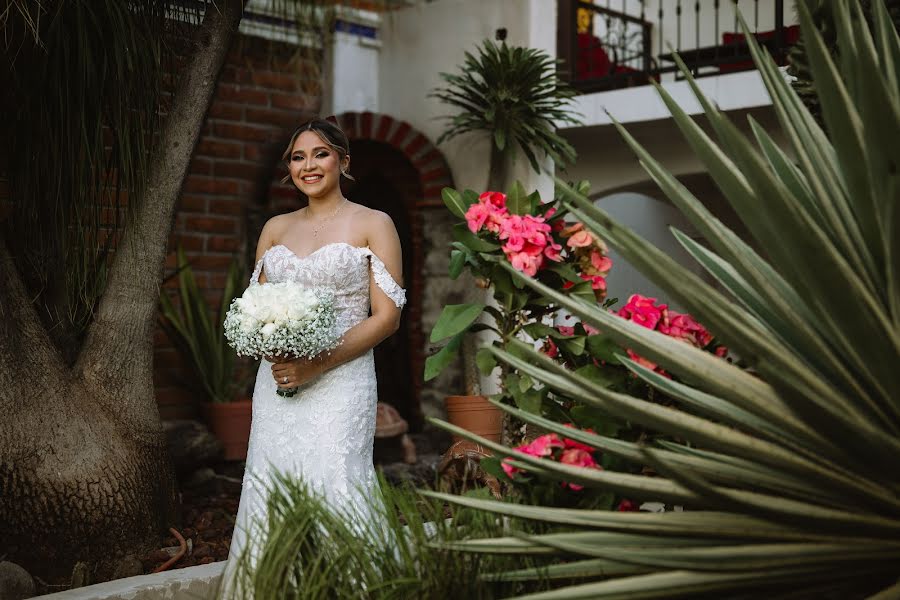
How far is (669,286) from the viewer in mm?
1633

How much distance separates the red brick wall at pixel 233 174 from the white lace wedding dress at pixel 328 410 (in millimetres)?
2659

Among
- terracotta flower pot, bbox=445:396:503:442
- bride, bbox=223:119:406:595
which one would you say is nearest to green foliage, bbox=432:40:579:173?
terracotta flower pot, bbox=445:396:503:442

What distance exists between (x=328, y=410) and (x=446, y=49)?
406cm

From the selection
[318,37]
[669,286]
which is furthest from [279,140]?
[669,286]

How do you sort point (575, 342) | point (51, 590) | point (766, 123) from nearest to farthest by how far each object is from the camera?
point (575, 342) < point (51, 590) < point (766, 123)

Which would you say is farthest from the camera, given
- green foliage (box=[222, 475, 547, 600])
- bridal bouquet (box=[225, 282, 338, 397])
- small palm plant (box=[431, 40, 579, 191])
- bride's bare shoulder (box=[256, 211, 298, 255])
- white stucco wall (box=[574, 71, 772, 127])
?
white stucco wall (box=[574, 71, 772, 127])

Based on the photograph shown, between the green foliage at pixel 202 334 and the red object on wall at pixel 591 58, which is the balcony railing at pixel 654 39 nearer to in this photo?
the red object on wall at pixel 591 58

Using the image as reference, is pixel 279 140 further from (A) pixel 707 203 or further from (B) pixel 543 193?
(A) pixel 707 203

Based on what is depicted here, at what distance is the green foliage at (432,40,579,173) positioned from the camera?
5.93 metres

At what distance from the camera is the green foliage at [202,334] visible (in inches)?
212

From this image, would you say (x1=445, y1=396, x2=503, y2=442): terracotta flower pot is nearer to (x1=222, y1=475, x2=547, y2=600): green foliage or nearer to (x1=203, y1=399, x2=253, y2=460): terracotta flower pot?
(x1=203, y1=399, x2=253, y2=460): terracotta flower pot

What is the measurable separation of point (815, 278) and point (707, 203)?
7.12 meters

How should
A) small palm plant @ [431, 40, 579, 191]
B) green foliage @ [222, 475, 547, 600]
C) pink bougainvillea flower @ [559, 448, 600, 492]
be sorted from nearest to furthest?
green foliage @ [222, 475, 547, 600]
pink bougainvillea flower @ [559, 448, 600, 492]
small palm plant @ [431, 40, 579, 191]

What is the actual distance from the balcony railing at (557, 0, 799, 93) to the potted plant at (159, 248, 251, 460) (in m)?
2.31
